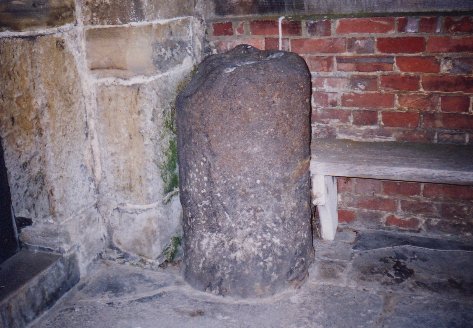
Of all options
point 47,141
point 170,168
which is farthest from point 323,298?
point 47,141

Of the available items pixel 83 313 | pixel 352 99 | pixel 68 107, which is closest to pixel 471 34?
pixel 352 99

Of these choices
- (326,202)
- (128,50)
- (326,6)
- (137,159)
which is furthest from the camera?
(326,202)

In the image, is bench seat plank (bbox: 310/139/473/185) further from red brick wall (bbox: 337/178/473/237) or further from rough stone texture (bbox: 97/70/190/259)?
rough stone texture (bbox: 97/70/190/259)

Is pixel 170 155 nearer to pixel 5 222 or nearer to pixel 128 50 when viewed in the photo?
pixel 128 50

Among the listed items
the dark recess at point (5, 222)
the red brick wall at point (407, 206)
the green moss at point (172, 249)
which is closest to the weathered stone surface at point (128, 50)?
the dark recess at point (5, 222)

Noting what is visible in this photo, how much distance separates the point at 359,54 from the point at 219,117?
0.87 metres

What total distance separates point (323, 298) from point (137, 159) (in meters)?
1.03

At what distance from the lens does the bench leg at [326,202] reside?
6.73 feet

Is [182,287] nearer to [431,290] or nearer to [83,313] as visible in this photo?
[83,313]

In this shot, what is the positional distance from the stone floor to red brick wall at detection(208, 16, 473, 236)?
0.81 ft

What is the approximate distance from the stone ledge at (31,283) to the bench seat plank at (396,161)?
4.08ft

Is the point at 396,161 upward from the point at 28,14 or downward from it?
downward

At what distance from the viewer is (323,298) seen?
178 centimetres

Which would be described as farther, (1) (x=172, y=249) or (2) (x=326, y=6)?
(1) (x=172, y=249)
